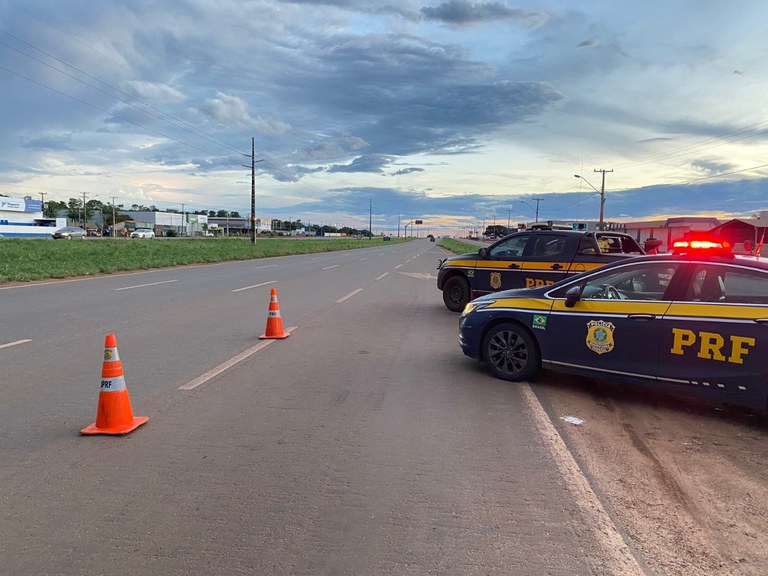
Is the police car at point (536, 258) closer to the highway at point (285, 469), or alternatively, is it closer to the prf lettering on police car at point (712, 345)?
the highway at point (285, 469)

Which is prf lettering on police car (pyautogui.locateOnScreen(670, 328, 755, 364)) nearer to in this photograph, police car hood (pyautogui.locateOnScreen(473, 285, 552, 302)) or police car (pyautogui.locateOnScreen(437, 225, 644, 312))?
police car hood (pyautogui.locateOnScreen(473, 285, 552, 302))

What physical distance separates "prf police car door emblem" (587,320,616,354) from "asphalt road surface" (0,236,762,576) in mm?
572

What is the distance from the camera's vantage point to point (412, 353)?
26.6ft

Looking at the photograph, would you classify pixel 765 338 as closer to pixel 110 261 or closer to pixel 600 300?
pixel 600 300

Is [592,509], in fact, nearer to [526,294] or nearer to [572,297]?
[572,297]

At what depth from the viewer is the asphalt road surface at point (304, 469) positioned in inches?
121

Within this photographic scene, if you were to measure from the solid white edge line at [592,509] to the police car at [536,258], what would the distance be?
5443mm

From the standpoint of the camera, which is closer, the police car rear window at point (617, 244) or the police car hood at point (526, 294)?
the police car hood at point (526, 294)

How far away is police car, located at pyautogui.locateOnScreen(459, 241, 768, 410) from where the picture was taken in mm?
5047

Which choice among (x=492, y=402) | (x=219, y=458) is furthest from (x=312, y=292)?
(x=219, y=458)

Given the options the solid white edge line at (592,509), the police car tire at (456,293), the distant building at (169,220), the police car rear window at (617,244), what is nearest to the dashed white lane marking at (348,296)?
the police car tire at (456,293)

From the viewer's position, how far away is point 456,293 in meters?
12.5

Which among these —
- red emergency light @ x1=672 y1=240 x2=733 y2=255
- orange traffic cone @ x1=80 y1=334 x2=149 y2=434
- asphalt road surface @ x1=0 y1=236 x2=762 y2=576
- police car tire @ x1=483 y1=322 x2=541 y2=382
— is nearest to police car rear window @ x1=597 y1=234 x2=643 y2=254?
asphalt road surface @ x1=0 y1=236 x2=762 y2=576

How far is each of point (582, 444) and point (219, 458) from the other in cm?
290
